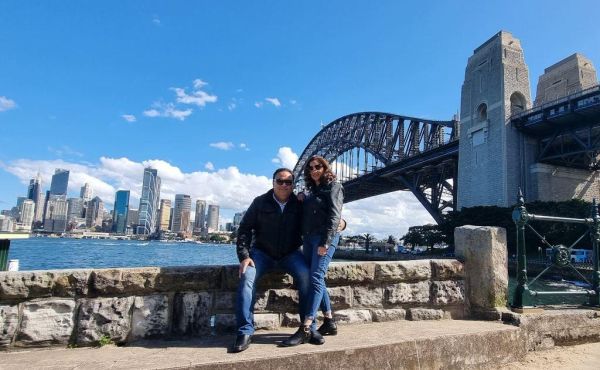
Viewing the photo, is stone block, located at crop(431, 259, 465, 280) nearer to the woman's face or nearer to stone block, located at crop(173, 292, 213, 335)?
the woman's face

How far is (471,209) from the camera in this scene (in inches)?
1083

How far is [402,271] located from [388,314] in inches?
14.8

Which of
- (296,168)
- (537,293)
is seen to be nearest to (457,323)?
(537,293)

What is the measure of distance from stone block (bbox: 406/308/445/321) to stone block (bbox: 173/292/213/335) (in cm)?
171

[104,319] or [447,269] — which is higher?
[447,269]

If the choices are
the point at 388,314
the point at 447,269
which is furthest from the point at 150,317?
the point at 447,269

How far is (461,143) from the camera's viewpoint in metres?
32.3

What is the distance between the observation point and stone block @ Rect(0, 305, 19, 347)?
231 centimetres

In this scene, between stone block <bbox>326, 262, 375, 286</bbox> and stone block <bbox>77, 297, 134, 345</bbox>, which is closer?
stone block <bbox>77, 297, 134, 345</bbox>

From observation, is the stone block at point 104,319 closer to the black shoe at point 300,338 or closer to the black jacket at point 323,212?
the black shoe at point 300,338

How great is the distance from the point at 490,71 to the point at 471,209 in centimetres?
1109

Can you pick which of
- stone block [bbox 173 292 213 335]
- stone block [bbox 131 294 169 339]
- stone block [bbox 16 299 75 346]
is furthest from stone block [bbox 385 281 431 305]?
stone block [bbox 16 299 75 346]

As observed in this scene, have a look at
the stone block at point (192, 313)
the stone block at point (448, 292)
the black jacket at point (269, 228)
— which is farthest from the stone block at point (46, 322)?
the stone block at point (448, 292)

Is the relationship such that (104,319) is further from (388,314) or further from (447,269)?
(447,269)
